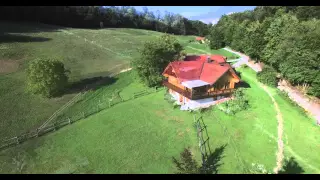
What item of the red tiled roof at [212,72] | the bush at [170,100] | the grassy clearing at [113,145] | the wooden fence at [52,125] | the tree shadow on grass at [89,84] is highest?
the red tiled roof at [212,72]

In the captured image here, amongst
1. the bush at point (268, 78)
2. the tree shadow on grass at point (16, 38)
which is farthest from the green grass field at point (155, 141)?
the tree shadow on grass at point (16, 38)

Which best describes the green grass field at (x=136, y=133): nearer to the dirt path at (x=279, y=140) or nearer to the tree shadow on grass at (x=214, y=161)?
the dirt path at (x=279, y=140)

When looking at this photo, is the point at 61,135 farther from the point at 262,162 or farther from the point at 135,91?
the point at 262,162

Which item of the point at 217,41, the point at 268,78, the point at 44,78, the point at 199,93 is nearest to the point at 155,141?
the point at 199,93

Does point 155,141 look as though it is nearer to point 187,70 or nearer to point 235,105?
point 235,105

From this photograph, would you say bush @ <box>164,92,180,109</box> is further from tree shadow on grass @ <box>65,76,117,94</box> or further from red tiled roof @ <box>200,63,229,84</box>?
tree shadow on grass @ <box>65,76,117,94</box>
